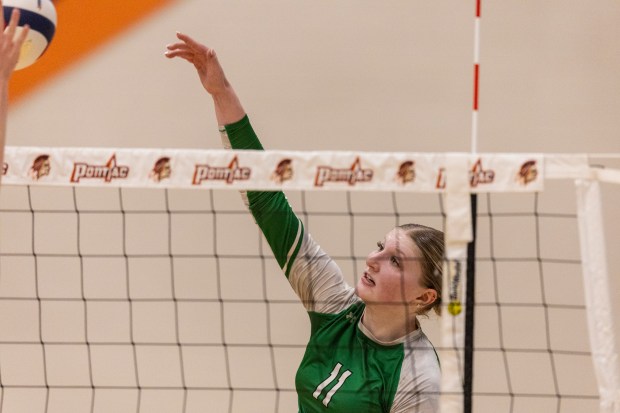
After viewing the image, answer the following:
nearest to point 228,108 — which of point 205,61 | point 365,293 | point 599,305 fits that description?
point 205,61

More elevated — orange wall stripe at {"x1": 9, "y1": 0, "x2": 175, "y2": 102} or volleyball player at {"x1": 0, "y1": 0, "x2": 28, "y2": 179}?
orange wall stripe at {"x1": 9, "y1": 0, "x2": 175, "y2": 102}

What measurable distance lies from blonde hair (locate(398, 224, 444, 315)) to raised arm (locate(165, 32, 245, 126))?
816 mm

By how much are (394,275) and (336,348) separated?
341mm

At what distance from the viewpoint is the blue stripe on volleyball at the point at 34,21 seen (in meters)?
2.96

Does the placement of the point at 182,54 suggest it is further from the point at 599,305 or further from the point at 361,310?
the point at 599,305

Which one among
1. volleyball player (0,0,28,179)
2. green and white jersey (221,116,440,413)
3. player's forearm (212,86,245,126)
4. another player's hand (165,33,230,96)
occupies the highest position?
another player's hand (165,33,230,96)

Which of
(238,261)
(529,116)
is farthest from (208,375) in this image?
(529,116)

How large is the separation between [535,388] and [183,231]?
2315mm

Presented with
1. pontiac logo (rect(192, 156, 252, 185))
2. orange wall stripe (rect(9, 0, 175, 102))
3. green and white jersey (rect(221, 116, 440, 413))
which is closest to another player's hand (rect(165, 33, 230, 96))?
green and white jersey (rect(221, 116, 440, 413))

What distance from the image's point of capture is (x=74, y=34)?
4.98 metres

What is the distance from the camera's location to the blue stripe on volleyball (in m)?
2.96

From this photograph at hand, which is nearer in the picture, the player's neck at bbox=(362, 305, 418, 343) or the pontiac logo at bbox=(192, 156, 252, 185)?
the pontiac logo at bbox=(192, 156, 252, 185)

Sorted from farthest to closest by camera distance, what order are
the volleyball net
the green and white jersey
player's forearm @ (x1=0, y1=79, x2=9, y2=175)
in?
the volleyball net → the green and white jersey → player's forearm @ (x1=0, y1=79, x2=9, y2=175)

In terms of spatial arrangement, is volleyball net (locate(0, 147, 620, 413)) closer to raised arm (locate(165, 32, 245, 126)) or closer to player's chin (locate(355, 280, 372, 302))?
raised arm (locate(165, 32, 245, 126))
